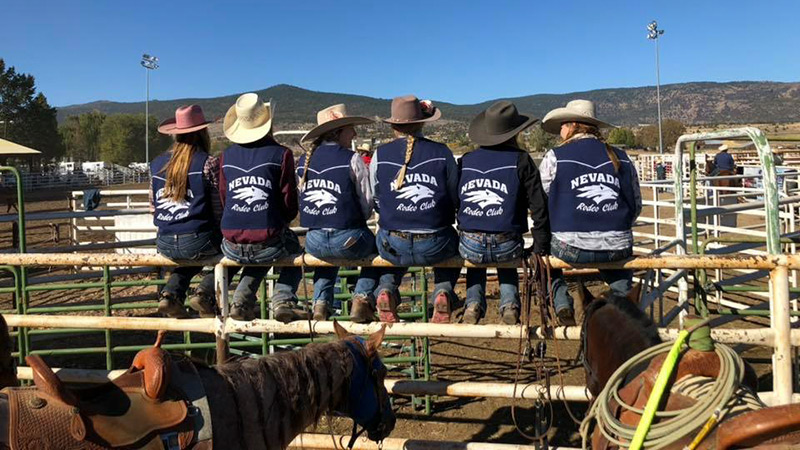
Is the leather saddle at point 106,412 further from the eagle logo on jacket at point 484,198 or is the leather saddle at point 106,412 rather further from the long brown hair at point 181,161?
the eagle logo on jacket at point 484,198

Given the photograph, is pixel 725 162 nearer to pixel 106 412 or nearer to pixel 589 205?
pixel 589 205

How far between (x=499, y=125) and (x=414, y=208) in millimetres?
707

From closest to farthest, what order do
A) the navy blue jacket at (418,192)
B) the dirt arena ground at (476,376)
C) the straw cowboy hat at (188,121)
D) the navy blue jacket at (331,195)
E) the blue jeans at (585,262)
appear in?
the blue jeans at (585,262), the navy blue jacket at (418,192), the navy blue jacket at (331,195), the straw cowboy hat at (188,121), the dirt arena ground at (476,376)

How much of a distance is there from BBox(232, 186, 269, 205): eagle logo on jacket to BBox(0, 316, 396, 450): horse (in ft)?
3.19

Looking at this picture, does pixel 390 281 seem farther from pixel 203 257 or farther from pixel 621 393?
pixel 621 393

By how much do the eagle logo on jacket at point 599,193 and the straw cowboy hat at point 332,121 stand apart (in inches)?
53.9

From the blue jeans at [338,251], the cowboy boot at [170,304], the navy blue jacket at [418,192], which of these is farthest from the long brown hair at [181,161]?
the navy blue jacket at [418,192]

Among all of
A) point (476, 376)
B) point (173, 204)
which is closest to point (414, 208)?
point (173, 204)

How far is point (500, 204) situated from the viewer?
3545 mm

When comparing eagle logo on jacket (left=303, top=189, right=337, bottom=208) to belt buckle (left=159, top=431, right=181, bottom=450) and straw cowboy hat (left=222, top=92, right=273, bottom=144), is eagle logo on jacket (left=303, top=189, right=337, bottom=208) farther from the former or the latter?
belt buckle (left=159, top=431, right=181, bottom=450)

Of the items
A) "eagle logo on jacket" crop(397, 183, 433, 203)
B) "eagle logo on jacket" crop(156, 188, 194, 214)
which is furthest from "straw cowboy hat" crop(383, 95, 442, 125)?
"eagle logo on jacket" crop(156, 188, 194, 214)

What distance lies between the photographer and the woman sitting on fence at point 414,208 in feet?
11.7

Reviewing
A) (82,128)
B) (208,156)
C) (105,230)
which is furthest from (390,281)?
(82,128)

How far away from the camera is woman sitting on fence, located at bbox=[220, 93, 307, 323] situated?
3709 millimetres
